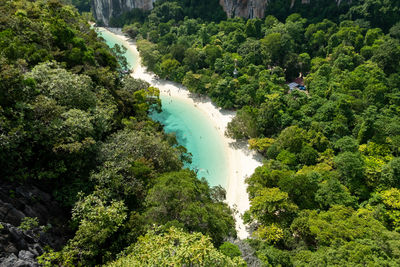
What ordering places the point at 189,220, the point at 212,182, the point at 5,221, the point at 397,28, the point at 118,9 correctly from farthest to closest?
1. the point at 118,9
2. the point at 397,28
3. the point at 212,182
4. the point at 189,220
5. the point at 5,221

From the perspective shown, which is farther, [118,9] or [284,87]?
[118,9]

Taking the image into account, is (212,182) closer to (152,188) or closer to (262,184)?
(262,184)

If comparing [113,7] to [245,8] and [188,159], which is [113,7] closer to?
[245,8]

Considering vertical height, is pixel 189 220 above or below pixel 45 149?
below

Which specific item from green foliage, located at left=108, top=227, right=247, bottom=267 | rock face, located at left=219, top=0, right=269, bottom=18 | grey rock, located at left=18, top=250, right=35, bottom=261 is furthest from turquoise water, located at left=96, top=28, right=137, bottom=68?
green foliage, located at left=108, top=227, right=247, bottom=267

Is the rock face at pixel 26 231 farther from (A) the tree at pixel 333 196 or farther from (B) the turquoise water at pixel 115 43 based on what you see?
(B) the turquoise water at pixel 115 43

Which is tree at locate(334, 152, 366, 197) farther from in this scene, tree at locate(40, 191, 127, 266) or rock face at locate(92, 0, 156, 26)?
rock face at locate(92, 0, 156, 26)

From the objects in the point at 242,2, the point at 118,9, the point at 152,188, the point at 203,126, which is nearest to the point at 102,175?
the point at 152,188

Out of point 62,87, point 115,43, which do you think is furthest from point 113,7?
point 62,87
